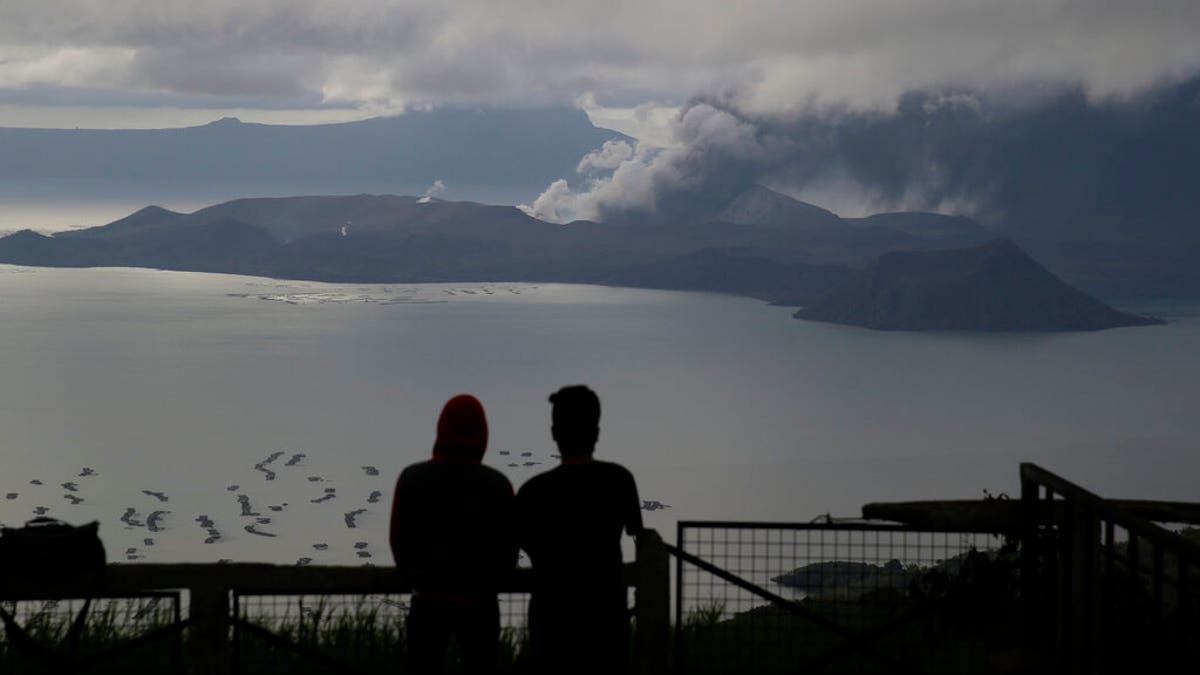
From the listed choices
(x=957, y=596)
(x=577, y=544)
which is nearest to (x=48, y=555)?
(x=577, y=544)

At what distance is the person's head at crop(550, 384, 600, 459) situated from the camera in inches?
215

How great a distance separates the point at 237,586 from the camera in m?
6.46

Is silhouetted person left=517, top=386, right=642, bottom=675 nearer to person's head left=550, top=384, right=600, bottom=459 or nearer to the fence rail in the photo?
person's head left=550, top=384, right=600, bottom=459

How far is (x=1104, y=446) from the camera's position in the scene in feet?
538

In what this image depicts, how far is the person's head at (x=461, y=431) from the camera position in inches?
218

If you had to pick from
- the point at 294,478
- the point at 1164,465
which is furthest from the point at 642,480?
the point at 1164,465

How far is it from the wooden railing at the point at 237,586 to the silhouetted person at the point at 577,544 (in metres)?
0.46

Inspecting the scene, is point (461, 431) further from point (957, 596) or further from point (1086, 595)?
point (957, 596)

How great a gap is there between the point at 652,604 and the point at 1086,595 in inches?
91.8

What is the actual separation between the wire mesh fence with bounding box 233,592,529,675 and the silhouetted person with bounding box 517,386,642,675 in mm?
1778

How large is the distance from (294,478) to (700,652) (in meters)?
153

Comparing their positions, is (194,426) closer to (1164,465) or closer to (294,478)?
(294,478)

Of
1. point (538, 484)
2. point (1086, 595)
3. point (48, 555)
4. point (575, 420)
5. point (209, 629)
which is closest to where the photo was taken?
point (575, 420)

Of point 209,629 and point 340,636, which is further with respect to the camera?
point 340,636
